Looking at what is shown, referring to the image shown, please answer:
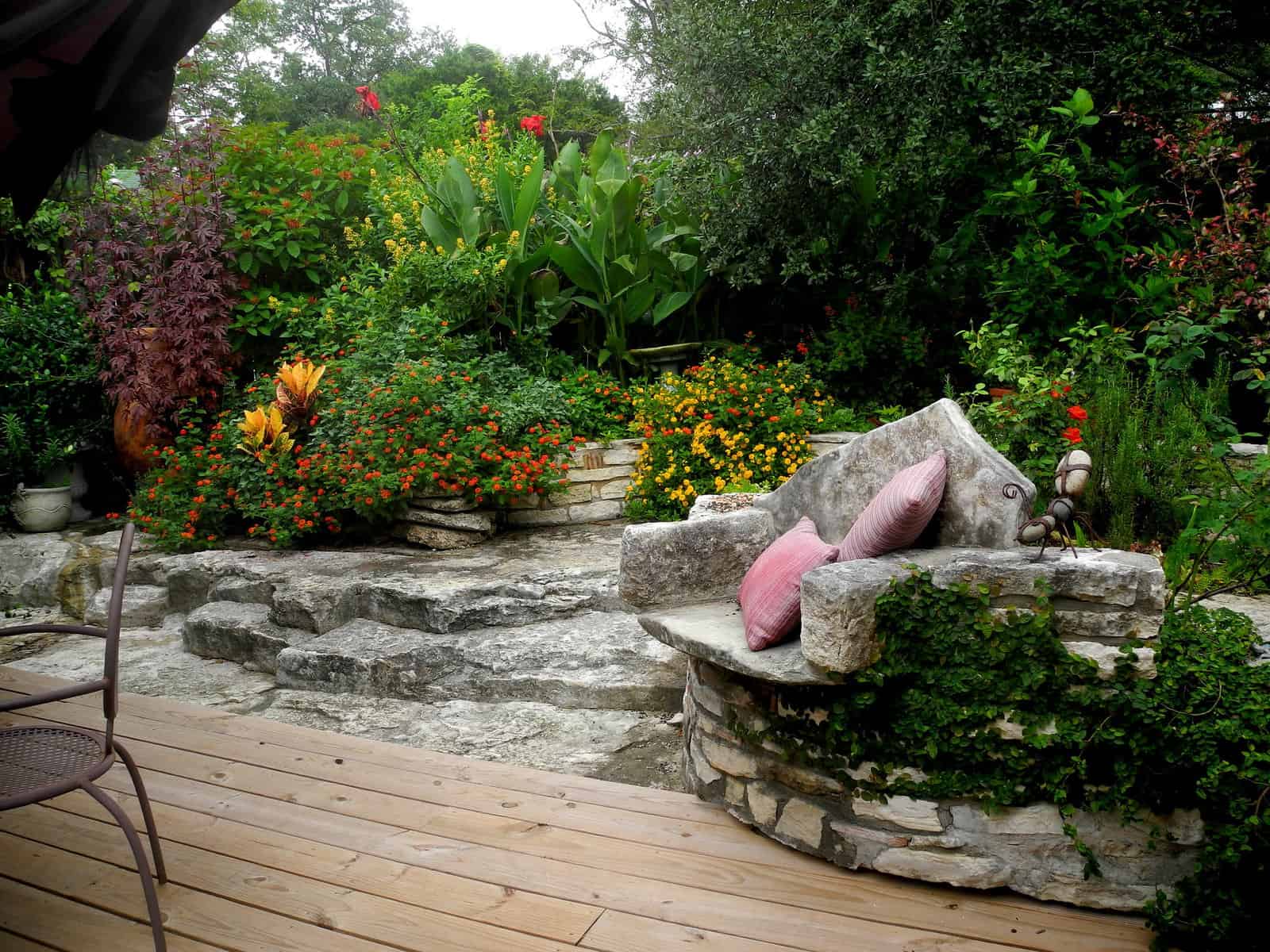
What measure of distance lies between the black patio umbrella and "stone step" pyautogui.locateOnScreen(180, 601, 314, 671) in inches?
96.8

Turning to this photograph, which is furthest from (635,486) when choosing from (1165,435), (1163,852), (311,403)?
(1163,852)

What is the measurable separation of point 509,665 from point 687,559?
121 centimetres

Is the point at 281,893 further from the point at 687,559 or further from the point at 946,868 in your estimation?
the point at 946,868

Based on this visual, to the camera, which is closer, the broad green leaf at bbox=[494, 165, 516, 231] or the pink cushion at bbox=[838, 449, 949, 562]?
the pink cushion at bbox=[838, 449, 949, 562]

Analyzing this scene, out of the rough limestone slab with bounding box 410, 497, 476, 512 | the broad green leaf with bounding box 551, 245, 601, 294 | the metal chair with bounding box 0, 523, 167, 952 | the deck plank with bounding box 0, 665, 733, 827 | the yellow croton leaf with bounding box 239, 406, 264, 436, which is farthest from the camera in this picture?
the broad green leaf with bounding box 551, 245, 601, 294

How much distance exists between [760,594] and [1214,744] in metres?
1.10

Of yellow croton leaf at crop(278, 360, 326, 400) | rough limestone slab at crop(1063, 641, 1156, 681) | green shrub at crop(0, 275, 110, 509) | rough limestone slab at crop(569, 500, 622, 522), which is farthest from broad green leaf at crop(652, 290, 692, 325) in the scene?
rough limestone slab at crop(1063, 641, 1156, 681)

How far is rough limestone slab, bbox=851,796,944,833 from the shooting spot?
2.15 m

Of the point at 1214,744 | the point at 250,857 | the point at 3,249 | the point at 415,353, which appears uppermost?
the point at 3,249

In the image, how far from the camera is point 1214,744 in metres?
1.93

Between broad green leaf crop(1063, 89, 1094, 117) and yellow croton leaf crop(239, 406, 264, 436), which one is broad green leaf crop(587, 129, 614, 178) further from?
broad green leaf crop(1063, 89, 1094, 117)

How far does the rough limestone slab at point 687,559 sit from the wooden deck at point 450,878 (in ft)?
2.08

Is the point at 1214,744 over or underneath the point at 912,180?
underneath

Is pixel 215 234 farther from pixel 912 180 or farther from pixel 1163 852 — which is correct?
pixel 1163 852
